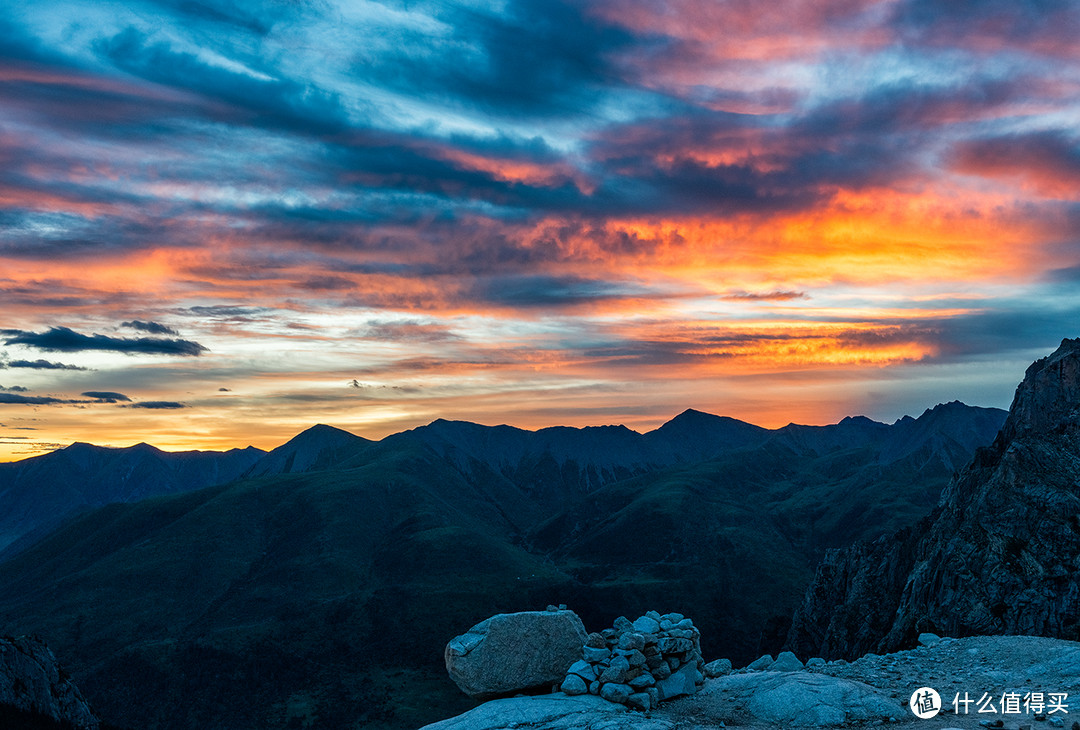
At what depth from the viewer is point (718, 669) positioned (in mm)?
34219

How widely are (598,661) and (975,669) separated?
18.4 m

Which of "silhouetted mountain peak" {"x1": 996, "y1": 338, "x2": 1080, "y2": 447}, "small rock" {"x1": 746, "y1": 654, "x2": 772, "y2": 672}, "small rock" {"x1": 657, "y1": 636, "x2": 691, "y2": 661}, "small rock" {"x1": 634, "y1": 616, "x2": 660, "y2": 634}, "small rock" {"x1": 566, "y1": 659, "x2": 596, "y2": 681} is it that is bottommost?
"small rock" {"x1": 746, "y1": 654, "x2": 772, "y2": 672}

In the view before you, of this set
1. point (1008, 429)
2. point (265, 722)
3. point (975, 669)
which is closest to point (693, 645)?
point (975, 669)

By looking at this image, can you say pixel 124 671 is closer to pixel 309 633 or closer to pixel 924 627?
pixel 309 633

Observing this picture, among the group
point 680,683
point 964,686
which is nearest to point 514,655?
point 680,683

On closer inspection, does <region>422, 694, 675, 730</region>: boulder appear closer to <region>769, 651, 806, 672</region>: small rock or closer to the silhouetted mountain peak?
<region>769, 651, 806, 672</region>: small rock

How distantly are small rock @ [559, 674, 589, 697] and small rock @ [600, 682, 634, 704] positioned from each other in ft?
2.85

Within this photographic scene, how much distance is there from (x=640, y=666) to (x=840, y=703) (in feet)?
26.3

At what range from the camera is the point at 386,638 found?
618ft

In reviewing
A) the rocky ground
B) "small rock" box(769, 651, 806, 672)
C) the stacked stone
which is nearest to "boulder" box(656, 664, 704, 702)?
the stacked stone

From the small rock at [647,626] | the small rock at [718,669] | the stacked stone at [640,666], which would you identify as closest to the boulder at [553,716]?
the stacked stone at [640,666]

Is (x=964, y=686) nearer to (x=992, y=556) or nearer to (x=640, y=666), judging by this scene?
(x=640, y=666)

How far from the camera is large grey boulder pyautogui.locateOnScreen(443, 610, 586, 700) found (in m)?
29.4

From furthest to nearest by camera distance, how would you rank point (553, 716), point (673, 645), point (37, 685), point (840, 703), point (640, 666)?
point (37, 685) < point (673, 645) < point (640, 666) < point (840, 703) < point (553, 716)
